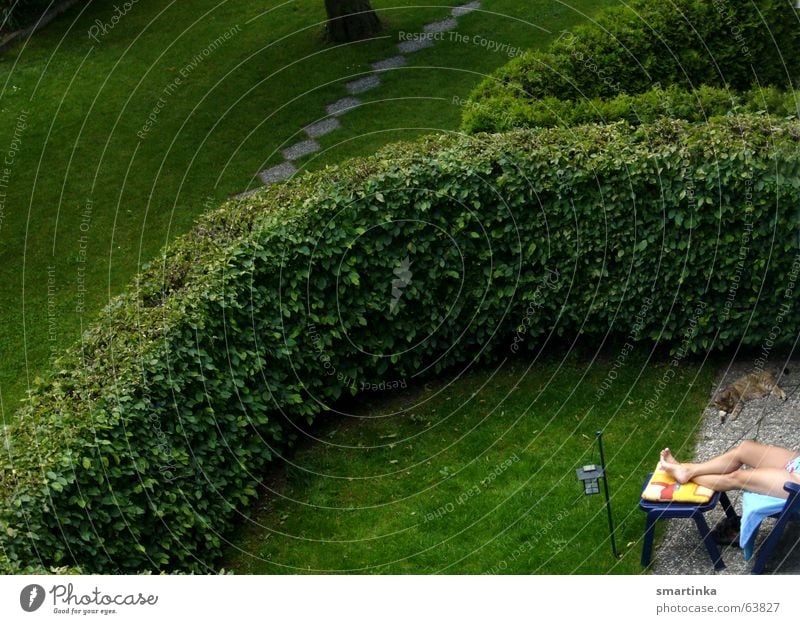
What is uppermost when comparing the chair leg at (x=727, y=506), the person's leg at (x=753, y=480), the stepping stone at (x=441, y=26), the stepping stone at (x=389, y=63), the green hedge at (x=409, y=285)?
the stepping stone at (x=441, y=26)

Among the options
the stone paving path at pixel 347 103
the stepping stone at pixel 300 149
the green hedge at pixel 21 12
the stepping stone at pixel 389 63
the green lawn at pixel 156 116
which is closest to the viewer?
the green lawn at pixel 156 116

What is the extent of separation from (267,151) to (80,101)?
176 inches

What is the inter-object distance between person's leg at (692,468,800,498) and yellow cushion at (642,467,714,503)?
0.07 metres

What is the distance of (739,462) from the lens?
952cm

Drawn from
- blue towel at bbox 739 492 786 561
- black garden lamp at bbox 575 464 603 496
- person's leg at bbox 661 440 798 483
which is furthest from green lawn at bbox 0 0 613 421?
blue towel at bbox 739 492 786 561

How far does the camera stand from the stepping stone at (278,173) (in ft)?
57.7

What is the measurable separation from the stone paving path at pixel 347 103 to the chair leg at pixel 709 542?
29.7 feet

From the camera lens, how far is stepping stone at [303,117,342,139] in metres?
18.8

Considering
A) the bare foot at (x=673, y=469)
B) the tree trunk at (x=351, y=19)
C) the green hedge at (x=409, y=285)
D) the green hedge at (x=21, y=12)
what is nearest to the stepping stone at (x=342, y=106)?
the tree trunk at (x=351, y=19)

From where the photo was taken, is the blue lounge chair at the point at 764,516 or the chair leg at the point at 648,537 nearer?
the blue lounge chair at the point at 764,516

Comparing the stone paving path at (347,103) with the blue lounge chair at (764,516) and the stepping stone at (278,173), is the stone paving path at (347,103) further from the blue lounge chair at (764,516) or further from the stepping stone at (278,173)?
the blue lounge chair at (764,516)

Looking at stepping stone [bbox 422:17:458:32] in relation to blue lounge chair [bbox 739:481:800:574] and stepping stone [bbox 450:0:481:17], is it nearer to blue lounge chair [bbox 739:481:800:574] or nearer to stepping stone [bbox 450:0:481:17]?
stepping stone [bbox 450:0:481:17]

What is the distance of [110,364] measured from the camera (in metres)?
10.6

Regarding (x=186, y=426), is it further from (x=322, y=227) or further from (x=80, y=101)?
(x=80, y=101)
